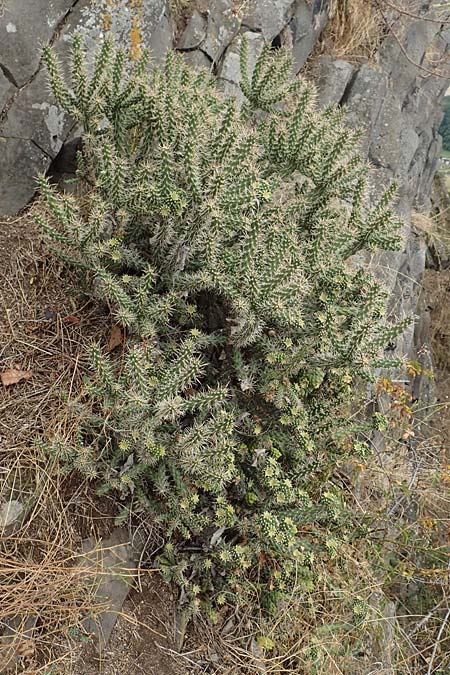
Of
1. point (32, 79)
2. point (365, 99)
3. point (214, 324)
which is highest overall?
point (365, 99)

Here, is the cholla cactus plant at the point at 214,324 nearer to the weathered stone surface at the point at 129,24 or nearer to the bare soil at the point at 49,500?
the bare soil at the point at 49,500

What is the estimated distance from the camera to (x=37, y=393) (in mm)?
2309

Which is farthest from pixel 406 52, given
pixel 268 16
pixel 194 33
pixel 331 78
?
pixel 194 33

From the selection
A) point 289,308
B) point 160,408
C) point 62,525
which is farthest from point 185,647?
point 289,308

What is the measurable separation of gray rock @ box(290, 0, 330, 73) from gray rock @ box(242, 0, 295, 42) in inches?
4.4

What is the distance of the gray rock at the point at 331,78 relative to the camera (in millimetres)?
4457

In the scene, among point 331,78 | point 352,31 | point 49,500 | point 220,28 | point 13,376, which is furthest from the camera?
point 352,31

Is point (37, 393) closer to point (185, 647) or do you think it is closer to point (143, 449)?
point (143, 449)

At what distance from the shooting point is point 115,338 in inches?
95.8

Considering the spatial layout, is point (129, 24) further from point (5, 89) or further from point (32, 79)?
point (5, 89)

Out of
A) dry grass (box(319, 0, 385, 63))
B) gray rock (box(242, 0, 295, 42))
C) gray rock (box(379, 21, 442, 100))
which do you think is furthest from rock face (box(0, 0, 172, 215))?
gray rock (box(379, 21, 442, 100))

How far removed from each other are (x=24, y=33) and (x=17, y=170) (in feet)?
1.99

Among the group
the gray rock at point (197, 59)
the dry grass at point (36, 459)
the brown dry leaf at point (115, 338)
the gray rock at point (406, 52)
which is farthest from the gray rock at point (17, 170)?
the gray rock at point (406, 52)

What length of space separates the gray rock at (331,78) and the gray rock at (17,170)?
2.53 metres
